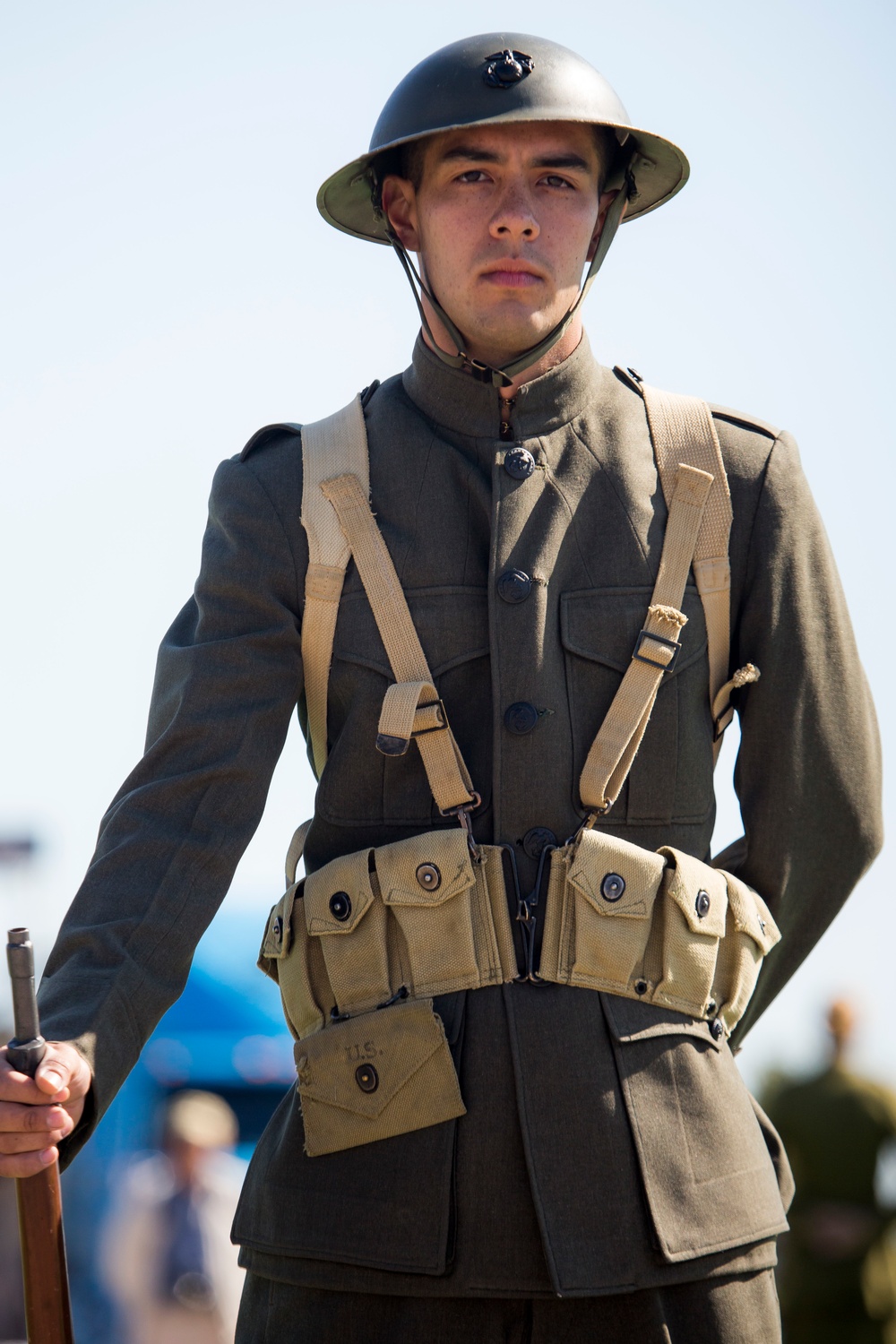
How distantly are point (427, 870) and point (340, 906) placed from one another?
182 mm

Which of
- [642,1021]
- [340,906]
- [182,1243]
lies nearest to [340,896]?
[340,906]

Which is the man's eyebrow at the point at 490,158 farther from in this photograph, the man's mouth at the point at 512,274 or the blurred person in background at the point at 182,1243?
the blurred person in background at the point at 182,1243

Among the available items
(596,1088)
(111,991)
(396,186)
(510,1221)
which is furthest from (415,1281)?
(396,186)

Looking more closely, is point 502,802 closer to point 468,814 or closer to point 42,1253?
point 468,814

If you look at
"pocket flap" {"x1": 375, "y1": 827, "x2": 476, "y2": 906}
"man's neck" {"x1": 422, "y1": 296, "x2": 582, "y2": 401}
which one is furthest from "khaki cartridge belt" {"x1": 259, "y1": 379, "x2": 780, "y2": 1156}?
"man's neck" {"x1": 422, "y1": 296, "x2": 582, "y2": 401}

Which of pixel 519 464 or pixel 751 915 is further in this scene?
pixel 519 464

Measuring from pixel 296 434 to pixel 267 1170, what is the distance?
1.41m

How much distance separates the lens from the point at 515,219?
3.38m

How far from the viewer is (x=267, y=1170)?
10.5ft

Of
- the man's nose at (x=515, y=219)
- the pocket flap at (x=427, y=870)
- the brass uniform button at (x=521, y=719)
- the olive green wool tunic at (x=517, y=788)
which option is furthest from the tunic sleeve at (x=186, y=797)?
the man's nose at (x=515, y=219)

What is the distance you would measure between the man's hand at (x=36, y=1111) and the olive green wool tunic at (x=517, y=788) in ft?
0.37

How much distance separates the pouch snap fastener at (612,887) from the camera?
3102 mm

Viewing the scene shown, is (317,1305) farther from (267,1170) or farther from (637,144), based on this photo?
(637,144)

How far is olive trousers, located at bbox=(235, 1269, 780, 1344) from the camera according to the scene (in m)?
2.96
